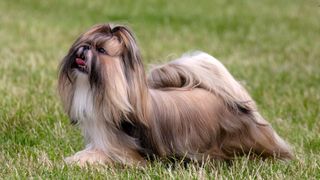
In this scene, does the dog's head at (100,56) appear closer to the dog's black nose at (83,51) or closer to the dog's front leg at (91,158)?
the dog's black nose at (83,51)

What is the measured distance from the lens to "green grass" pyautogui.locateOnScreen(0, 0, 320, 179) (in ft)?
18.2

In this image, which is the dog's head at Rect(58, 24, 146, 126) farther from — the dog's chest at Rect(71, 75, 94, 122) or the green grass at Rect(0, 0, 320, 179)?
the green grass at Rect(0, 0, 320, 179)

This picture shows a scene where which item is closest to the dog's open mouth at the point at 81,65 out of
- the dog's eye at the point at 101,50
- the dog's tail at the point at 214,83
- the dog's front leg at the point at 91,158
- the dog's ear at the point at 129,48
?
the dog's eye at the point at 101,50

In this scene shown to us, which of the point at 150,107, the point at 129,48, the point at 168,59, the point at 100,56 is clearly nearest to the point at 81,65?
the point at 100,56

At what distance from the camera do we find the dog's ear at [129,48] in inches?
205

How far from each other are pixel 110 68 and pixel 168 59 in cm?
249

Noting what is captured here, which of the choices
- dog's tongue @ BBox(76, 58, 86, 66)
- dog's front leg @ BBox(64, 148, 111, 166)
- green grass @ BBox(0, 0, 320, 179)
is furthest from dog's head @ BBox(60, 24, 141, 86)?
green grass @ BBox(0, 0, 320, 179)

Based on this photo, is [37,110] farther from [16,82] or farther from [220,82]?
[220,82]

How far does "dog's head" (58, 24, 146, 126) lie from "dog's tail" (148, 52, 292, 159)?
0.70 m

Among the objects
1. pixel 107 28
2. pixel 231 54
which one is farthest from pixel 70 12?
pixel 107 28

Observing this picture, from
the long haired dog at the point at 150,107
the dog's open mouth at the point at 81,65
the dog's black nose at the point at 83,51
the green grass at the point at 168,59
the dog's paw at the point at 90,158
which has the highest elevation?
the dog's black nose at the point at 83,51

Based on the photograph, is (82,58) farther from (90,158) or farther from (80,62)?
(90,158)

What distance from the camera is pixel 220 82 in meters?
5.84

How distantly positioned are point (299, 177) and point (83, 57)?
1.65m
